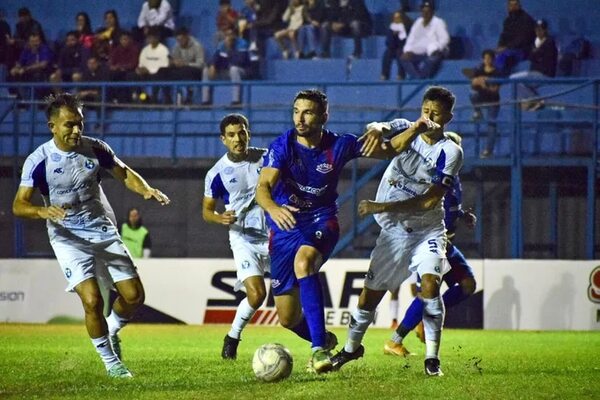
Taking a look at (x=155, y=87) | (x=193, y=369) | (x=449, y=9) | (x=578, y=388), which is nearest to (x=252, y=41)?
(x=155, y=87)

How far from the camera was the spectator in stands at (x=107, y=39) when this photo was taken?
21031 mm

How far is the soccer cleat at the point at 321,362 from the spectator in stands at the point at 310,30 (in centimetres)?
1301

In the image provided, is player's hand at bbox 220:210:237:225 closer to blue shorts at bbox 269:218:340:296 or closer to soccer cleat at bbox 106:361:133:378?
blue shorts at bbox 269:218:340:296

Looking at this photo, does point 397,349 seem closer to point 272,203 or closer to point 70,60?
point 272,203

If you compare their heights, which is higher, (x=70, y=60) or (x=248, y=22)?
(x=248, y=22)

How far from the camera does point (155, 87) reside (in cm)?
2005

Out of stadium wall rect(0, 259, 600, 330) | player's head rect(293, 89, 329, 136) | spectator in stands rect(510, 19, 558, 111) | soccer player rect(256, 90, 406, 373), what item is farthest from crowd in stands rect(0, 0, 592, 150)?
player's head rect(293, 89, 329, 136)

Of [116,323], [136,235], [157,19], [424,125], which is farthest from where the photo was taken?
[157,19]

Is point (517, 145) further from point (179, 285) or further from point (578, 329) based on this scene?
point (179, 285)

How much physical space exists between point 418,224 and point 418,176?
42cm

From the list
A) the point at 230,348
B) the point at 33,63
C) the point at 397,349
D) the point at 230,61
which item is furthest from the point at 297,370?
the point at 33,63

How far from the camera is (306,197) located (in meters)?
8.89

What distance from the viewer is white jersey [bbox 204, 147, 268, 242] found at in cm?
1131

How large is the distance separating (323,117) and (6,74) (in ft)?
46.1
